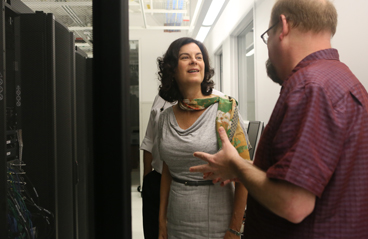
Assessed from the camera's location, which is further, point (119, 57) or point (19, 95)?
point (19, 95)

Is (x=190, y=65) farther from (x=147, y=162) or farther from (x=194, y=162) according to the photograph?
(x=147, y=162)

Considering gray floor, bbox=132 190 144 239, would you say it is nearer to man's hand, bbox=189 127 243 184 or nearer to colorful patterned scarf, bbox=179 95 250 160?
man's hand, bbox=189 127 243 184

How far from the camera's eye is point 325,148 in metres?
0.57

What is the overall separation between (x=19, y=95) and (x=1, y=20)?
309 millimetres

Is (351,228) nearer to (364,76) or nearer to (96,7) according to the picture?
(96,7)

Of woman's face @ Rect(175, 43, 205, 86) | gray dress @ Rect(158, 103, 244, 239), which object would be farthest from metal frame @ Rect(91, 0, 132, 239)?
woman's face @ Rect(175, 43, 205, 86)

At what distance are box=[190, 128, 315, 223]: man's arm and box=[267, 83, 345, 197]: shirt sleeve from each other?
0.02 metres

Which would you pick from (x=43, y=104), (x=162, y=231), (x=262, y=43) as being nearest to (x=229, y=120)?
(x=162, y=231)

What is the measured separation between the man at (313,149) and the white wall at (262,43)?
0.73m

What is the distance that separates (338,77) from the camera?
0.63m

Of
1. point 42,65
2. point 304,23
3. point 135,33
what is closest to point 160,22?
point 135,33

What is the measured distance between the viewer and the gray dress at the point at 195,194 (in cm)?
101

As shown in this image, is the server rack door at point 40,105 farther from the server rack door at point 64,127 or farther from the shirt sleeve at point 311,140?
the shirt sleeve at point 311,140

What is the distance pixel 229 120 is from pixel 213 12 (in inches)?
87.0
